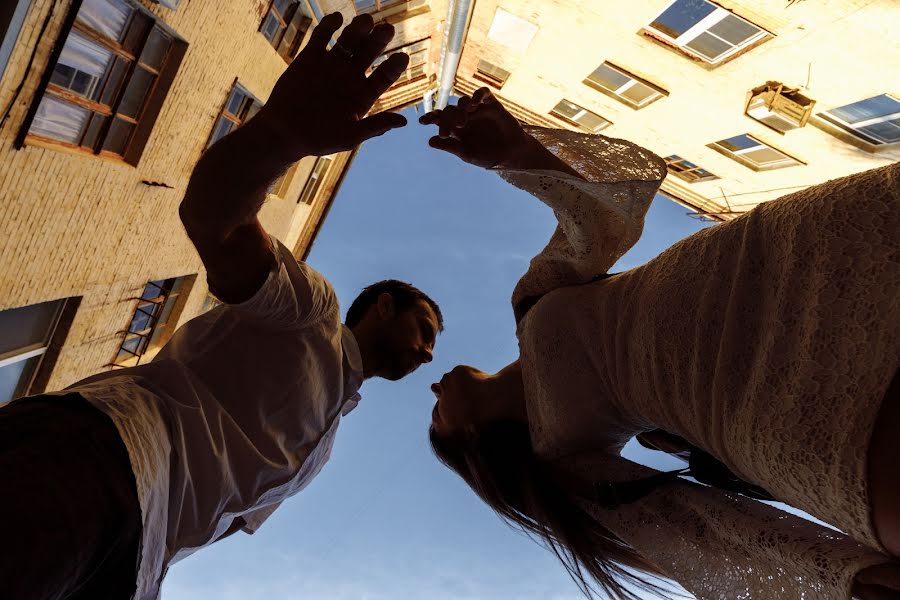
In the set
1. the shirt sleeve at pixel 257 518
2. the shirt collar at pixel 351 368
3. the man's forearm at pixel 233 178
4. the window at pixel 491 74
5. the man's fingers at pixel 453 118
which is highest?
the window at pixel 491 74

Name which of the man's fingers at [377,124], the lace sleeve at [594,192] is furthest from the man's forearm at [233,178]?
the lace sleeve at [594,192]

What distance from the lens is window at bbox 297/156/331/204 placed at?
12.6 metres

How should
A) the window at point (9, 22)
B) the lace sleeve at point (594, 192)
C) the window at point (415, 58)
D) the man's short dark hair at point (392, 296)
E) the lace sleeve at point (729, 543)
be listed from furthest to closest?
the window at point (415, 58) → the window at point (9, 22) → the man's short dark hair at point (392, 296) → the lace sleeve at point (594, 192) → the lace sleeve at point (729, 543)

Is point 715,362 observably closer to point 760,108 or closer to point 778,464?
point 778,464

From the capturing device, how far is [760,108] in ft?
25.1

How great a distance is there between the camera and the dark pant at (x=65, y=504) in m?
1.47

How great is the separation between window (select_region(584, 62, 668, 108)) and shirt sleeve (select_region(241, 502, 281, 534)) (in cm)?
893

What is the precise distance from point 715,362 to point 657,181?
0.71 m

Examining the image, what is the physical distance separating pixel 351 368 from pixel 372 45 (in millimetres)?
1774

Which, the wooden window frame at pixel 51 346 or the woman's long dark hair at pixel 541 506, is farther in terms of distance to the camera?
the wooden window frame at pixel 51 346

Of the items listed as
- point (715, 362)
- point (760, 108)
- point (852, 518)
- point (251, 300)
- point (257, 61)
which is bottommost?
point (251, 300)

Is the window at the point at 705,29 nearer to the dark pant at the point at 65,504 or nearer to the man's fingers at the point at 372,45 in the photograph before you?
the man's fingers at the point at 372,45

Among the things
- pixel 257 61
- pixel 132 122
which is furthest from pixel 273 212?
pixel 132 122

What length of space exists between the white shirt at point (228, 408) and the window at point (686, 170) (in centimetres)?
1065
